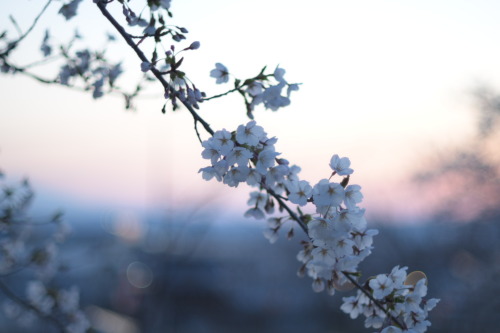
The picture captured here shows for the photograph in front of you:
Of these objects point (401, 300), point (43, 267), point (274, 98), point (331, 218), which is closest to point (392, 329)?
point (401, 300)

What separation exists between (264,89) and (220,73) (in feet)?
0.68

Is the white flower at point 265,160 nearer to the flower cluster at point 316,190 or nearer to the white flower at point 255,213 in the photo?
the flower cluster at point 316,190

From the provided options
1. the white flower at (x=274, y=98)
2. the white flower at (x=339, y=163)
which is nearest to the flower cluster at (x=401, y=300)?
the white flower at (x=339, y=163)

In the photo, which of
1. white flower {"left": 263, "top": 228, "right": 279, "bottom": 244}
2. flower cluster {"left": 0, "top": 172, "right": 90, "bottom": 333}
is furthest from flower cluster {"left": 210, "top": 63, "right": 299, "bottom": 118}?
flower cluster {"left": 0, "top": 172, "right": 90, "bottom": 333}

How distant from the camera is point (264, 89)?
1.90 meters

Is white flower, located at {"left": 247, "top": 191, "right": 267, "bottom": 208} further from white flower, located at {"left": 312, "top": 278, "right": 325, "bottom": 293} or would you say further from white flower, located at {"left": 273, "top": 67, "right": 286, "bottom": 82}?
white flower, located at {"left": 273, "top": 67, "right": 286, "bottom": 82}

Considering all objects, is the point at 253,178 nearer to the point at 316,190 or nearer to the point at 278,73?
the point at 316,190

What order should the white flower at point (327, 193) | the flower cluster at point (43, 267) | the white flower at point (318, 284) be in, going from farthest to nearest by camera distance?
1. the flower cluster at point (43, 267)
2. the white flower at point (318, 284)
3. the white flower at point (327, 193)

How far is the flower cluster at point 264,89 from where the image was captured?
187 centimetres

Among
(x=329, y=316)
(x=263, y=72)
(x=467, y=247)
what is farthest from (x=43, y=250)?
(x=329, y=316)

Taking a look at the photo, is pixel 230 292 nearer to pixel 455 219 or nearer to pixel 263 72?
pixel 455 219

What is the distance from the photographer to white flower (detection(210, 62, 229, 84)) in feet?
6.37

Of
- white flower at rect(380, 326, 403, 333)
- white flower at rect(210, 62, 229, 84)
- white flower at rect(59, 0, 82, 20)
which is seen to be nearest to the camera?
white flower at rect(380, 326, 403, 333)

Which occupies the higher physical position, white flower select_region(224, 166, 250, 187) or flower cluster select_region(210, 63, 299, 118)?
flower cluster select_region(210, 63, 299, 118)
